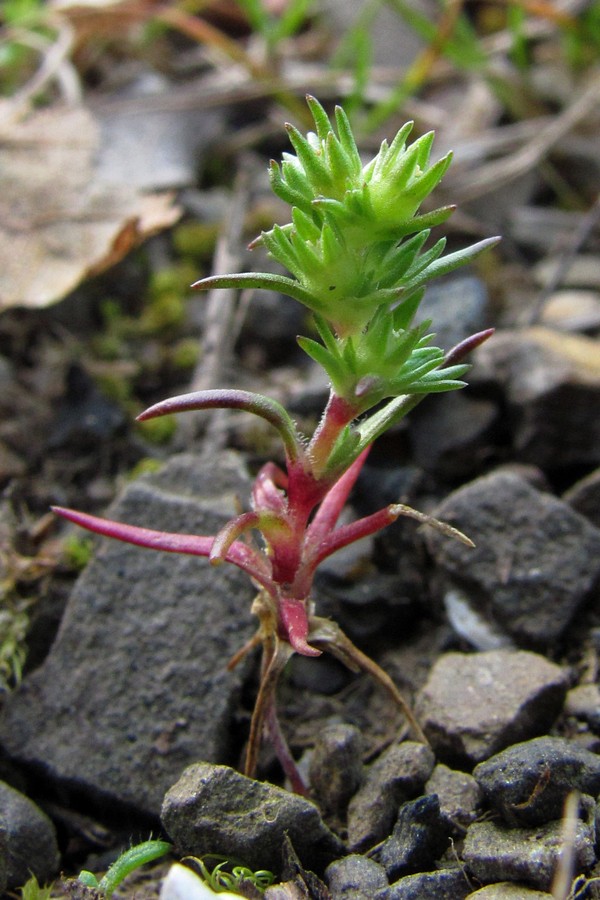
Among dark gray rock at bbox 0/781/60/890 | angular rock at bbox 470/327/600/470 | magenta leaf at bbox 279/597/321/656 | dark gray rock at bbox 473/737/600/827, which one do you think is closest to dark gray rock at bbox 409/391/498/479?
angular rock at bbox 470/327/600/470

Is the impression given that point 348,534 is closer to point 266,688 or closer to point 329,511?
point 329,511

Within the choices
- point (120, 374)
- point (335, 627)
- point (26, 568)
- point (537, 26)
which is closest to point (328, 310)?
point (335, 627)

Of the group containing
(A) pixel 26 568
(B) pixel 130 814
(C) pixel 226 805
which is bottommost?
(B) pixel 130 814

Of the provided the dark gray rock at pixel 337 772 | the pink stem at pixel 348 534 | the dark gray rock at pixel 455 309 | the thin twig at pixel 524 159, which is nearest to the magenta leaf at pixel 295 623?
the pink stem at pixel 348 534

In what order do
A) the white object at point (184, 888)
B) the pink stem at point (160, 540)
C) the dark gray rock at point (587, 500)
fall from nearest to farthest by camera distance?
the white object at point (184, 888) → the pink stem at point (160, 540) → the dark gray rock at point (587, 500)

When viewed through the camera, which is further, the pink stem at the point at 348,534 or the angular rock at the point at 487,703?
the angular rock at the point at 487,703

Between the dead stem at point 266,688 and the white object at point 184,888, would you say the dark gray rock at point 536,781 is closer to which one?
the dead stem at point 266,688

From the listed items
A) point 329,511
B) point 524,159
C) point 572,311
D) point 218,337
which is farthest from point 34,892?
point 524,159

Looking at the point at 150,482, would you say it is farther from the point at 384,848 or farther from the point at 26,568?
the point at 384,848
